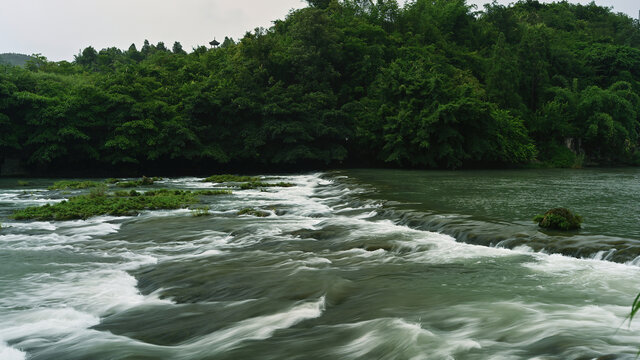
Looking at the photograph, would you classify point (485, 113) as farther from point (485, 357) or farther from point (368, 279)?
point (485, 357)

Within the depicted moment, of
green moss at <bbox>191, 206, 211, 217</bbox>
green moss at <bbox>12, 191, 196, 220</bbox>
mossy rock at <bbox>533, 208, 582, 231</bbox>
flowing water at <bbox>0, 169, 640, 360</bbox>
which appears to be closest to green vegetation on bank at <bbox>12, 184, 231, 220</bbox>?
green moss at <bbox>12, 191, 196, 220</bbox>

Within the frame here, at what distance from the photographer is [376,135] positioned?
3189cm

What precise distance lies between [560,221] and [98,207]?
474 inches

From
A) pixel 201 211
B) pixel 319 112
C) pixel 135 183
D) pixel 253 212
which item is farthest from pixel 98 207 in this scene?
pixel 319 112

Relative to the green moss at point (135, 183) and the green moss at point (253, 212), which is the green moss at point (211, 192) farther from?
the green moss at point (135, 183)

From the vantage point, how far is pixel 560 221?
9.49 meters

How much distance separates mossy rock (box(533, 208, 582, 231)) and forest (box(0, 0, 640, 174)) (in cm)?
1968

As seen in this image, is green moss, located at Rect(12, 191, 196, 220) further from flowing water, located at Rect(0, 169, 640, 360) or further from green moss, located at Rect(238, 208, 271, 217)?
green moss, located at Rect(238, 208, 271, 217)

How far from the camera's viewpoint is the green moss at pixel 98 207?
42.0 feet

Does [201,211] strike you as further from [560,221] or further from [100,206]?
[560,221]

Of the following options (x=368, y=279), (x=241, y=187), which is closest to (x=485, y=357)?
(x=368, y=279)

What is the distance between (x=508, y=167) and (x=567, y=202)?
19.8 metres

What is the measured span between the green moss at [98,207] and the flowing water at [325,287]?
67 cm

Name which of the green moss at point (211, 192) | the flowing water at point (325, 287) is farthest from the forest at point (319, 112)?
the flowing water at point (325, 287)
